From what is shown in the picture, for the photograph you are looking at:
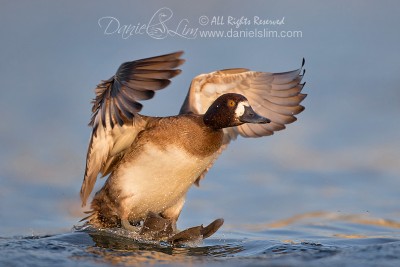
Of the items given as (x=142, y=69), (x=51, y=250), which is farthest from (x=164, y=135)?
(x=51, y=250)

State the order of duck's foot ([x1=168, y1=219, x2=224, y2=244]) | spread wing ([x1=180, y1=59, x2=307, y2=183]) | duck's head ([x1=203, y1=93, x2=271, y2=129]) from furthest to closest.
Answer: spread wing ([x1=180, y1=59, x2=307, y2=183]) < duck's head ([x1=203, y1=93, x2=271, y2=129]) < duck's foot ([x1=168, y1=219, x2=224, y2=244])

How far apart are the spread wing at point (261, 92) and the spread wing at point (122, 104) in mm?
919

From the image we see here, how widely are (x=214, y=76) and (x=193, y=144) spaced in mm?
1109

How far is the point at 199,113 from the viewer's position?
29.2 ft

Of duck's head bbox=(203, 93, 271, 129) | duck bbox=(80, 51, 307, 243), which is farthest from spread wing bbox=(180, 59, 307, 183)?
duck's head bbox=(203, 93, 271, 129)

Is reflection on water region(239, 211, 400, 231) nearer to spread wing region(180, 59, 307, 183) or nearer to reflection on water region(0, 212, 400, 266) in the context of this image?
reflection on water region(0, 212, 400, 266)

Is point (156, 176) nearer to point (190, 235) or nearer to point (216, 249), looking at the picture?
point (190, 235)

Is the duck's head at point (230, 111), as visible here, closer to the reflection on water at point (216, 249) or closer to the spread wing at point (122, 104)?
the spread wing at point (122, 104)

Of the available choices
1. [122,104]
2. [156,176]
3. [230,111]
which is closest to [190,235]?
[156,176]

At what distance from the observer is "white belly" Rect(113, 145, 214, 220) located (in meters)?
7.88

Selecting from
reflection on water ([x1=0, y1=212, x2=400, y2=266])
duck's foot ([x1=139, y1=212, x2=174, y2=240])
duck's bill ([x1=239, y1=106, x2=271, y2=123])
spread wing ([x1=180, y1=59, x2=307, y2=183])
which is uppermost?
spread wing ([x1=180, y1=59, x2=307, y2=183])

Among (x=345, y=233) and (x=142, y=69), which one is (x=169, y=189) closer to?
(x=142, y=69)

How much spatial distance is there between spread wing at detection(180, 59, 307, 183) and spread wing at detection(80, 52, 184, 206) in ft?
3.01

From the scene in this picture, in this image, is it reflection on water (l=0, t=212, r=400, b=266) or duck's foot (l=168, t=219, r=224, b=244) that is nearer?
reflection on water (l=0, t=212, r=400, b=266)
